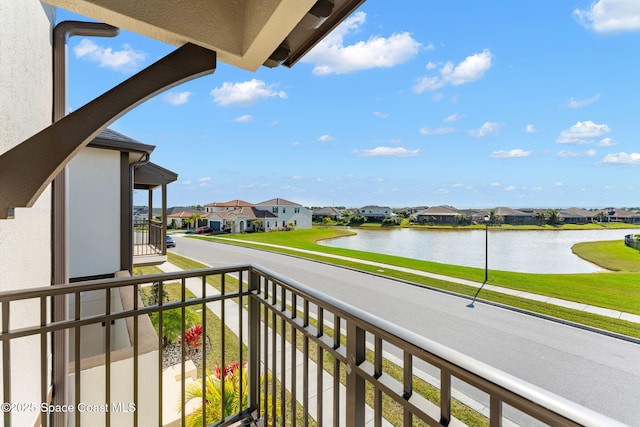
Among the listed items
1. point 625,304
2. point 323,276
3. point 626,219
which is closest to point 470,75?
point 625,304

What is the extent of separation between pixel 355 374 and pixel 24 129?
6.99 feet

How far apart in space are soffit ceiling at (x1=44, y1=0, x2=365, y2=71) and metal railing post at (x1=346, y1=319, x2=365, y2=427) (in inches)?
46.4

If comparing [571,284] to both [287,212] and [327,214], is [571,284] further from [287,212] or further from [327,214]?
[327,214]

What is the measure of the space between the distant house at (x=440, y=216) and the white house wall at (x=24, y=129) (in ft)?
115

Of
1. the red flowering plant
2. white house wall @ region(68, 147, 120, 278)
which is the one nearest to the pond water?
the red flowering plant

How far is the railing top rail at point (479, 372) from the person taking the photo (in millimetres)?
486

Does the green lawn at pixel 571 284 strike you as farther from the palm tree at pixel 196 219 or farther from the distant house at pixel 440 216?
the palm tree at pixel 196 219

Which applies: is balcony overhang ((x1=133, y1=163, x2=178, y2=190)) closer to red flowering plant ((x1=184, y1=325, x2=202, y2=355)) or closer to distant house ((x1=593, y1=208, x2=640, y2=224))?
red flowering plant ((x1=184, y1=325, x2=202, y2=355))

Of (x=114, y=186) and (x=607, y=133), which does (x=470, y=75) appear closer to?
(x=607, y=133)

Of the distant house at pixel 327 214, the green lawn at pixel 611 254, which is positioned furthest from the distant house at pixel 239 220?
the green lawn at pixel 611 254

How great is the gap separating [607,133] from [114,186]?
32.4 meters

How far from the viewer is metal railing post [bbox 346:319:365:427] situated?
1.03m

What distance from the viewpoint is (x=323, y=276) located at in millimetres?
10062

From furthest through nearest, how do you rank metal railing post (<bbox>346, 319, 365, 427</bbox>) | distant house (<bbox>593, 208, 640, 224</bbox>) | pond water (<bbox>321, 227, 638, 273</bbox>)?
distant house (<bbox>593, 208, 640, 224</bbox>) < pond water (<bbox>321, 227, 638, 273</bbox>) < metal railing post (<bbox>346, 319, 365, 427</bbox>)
